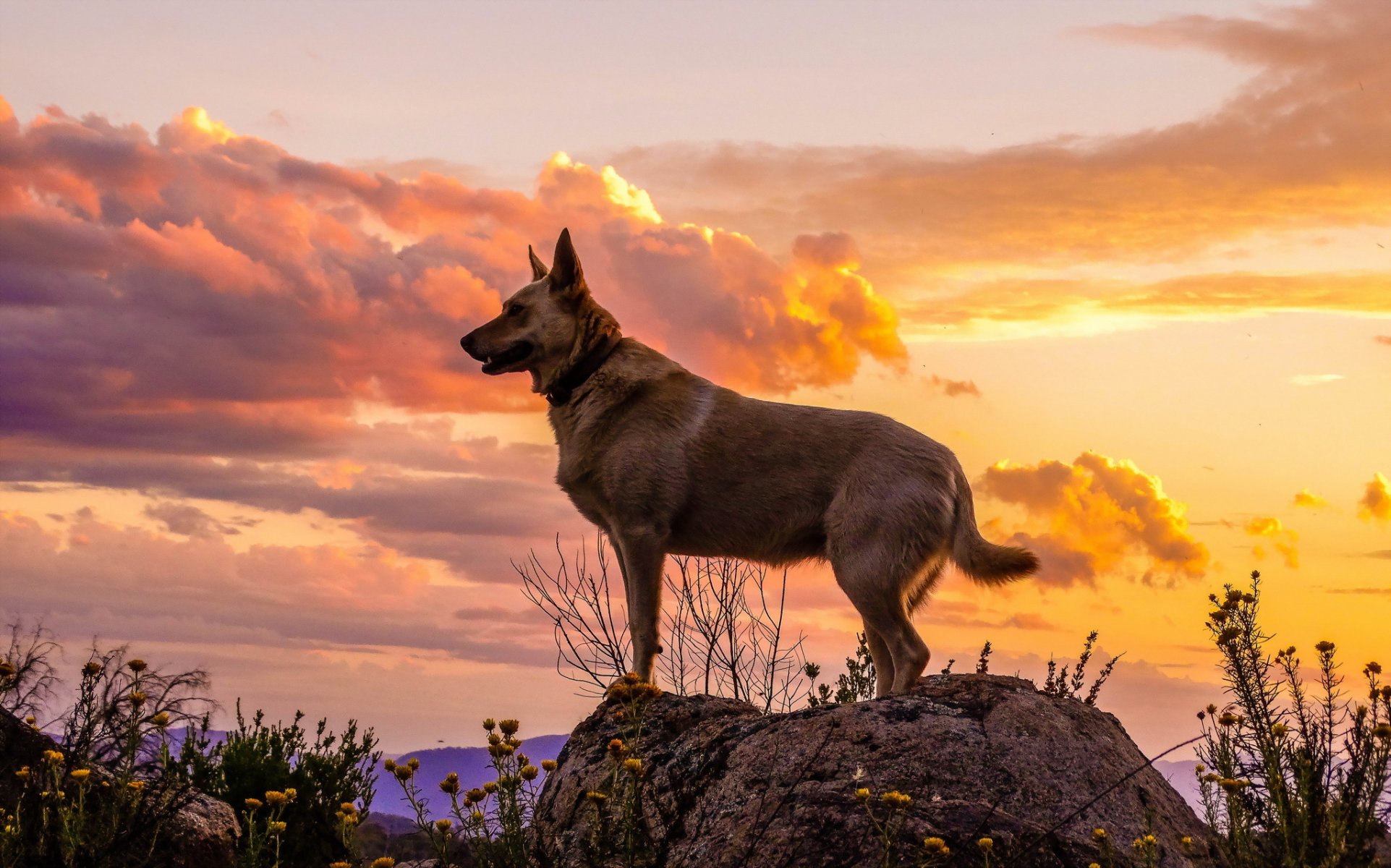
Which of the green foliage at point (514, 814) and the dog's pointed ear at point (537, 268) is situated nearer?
the green foliage at point (514, 814)

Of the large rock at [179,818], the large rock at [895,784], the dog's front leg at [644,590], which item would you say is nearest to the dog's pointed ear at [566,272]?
the dog's front leg at [644,590]

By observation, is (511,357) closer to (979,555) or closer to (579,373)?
(579,373)

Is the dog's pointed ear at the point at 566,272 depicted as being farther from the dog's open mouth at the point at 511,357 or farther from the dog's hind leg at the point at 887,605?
the dog's hind leg at the point at 887,605

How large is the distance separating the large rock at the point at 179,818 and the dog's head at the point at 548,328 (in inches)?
128

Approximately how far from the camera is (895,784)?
4.70 meters

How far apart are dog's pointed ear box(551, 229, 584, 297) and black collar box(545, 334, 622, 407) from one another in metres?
0.40

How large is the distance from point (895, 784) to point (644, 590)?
3062mm

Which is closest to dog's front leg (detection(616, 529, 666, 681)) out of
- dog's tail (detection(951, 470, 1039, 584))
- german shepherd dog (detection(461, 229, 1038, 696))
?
german shepherd dog (detection(461, 229, 1038, 696))

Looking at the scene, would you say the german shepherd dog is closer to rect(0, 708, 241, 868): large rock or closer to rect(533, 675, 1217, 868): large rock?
rect(533, 675, 1217, 868): large rock

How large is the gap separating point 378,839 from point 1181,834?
15931mm

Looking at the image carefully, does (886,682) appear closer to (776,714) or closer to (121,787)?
(776,714)

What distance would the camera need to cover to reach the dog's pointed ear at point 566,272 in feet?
27.0

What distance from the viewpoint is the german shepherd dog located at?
7.26 m

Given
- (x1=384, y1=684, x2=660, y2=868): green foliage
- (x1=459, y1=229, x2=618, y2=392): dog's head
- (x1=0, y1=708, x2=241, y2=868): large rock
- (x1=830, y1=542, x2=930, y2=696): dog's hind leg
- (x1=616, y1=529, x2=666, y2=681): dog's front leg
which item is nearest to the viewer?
(x1=384, y1=684, x2=660, y2=868): green foliage
